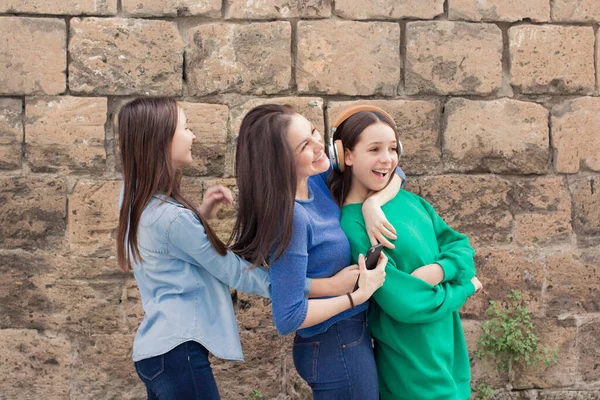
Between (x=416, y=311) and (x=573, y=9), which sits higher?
(x=573, y=9)

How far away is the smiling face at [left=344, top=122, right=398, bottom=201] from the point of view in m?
2.80

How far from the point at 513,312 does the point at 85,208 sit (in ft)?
8.64

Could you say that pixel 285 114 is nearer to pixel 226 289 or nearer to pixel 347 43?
pixel 226 289

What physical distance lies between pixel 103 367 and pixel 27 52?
6.20ft

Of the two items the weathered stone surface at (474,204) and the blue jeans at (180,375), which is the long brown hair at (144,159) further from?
the weathered stone surface at (474,204)

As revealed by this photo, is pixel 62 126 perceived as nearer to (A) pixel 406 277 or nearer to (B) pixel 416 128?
(B) pixel 416 128

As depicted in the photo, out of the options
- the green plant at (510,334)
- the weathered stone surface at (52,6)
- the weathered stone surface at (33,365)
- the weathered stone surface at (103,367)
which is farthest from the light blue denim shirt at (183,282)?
the green plant at (510,334)

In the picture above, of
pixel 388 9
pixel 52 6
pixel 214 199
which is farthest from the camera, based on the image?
pixel 388 9

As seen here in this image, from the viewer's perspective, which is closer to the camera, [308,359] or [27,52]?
[308,359]

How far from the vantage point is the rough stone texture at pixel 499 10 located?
4.15 metres

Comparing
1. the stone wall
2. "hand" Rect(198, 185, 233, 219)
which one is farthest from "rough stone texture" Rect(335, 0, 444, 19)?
"hand" Rect(198, 185, 233, 219)

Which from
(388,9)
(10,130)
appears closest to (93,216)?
(10,130)

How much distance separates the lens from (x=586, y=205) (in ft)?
13.9

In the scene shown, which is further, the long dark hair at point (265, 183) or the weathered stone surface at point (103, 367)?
the weathered stone surface at point (103, 367)
